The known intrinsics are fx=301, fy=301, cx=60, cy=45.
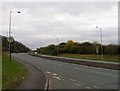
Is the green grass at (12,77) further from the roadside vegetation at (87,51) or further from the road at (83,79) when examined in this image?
the roadside vegetation at (87,51)

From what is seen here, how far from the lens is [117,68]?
3431 centimetres

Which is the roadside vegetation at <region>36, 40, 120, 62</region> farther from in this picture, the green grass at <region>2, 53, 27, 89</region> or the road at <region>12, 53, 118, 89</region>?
the green grass at <region>2, 53, 27, 89</region>

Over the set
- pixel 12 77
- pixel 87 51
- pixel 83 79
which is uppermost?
pixel 87 51

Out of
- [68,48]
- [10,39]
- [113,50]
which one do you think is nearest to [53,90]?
[10,39]

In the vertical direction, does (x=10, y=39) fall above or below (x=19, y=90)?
above

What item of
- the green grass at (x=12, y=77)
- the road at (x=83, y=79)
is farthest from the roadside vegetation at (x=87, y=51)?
the green grass at (x=12, y=77)

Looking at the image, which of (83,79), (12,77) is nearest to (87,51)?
(83,79)

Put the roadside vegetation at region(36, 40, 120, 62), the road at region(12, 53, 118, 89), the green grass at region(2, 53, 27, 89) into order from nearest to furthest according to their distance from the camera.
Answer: the green grass at region(2, 53, 27, 89)
the road at region(12, 53, 118, 89)
the roadside vegetation at region(36, 40, 120, 62)

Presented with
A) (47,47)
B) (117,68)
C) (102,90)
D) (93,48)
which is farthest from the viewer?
(47,47)

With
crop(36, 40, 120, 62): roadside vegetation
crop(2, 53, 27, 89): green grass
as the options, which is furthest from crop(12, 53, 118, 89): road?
crop(36, 40, 120, 62): roadside vegetation

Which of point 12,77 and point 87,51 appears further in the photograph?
point 87,51

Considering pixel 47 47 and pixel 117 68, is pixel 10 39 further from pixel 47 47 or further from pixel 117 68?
pixel 47 47

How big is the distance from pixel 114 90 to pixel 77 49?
113118mm

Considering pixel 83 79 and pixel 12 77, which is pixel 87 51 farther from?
pixel 12 77
